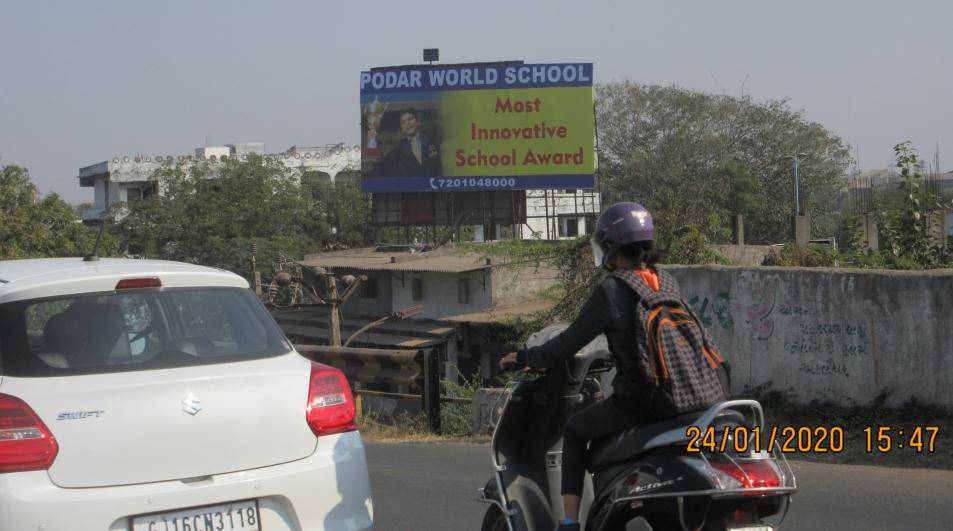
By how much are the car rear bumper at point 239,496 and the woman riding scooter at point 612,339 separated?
1018 millimetres

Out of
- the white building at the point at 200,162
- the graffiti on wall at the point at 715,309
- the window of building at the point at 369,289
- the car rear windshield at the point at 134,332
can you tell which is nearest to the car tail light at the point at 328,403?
the car rear windshield at the point at 134,332

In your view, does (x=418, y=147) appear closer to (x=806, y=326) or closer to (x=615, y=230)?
(x=806, y=326)

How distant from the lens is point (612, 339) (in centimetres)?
388

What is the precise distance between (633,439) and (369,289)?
31.3 metres

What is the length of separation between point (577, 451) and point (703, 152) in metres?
49.5

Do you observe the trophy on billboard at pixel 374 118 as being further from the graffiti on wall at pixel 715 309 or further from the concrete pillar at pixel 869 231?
the graffiti on wall at pixel 715 309

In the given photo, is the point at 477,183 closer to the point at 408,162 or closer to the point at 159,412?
the point at 408,162

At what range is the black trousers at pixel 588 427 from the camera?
3.90m

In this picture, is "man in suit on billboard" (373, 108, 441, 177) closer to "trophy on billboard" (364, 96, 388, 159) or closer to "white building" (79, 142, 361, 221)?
"trophy on billboard" (364, 96, 388, 159)

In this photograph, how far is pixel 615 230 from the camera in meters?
3.94

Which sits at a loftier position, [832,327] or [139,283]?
[139,283]

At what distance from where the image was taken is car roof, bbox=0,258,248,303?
4.20 meters

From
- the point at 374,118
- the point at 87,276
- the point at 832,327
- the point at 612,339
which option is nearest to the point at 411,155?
the point at 374,118

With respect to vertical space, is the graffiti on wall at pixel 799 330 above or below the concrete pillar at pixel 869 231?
below
